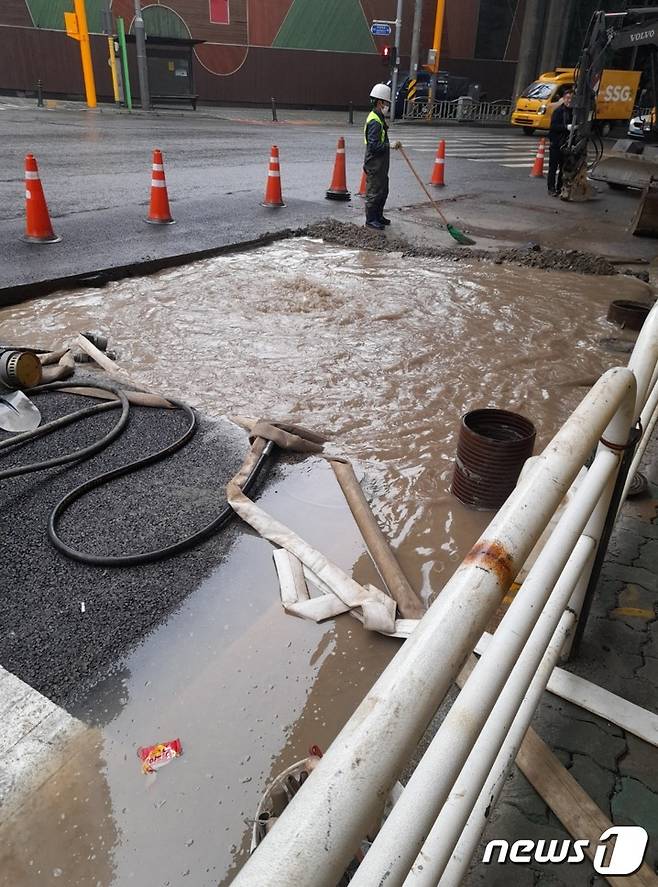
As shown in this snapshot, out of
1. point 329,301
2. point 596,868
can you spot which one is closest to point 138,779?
point 596,868

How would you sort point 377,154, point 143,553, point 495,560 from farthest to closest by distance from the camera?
point 377,154 → point 143,553 → point 495,560

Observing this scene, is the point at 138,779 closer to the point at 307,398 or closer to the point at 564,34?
the point at 307,398

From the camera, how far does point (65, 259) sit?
6.94 m

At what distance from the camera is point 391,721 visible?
84 centimetres

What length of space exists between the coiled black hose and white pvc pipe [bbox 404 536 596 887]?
5.90 feet

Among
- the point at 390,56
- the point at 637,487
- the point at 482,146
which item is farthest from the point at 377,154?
the point at 390,56

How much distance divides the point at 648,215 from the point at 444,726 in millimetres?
11299

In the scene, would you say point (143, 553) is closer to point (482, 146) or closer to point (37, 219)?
point (37, 219)

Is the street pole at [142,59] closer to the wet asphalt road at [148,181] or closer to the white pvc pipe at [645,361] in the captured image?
the wet asphalt road at [148,181]

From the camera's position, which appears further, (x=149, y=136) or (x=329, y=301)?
(x=149, y=136)

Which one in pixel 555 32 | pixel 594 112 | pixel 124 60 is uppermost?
pixel 555 32

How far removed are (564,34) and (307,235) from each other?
31389 mm

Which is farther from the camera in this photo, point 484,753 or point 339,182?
point 339,182

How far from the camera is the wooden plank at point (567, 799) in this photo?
166cm
